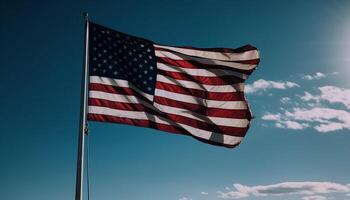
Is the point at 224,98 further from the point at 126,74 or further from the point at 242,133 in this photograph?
the point at 126,74

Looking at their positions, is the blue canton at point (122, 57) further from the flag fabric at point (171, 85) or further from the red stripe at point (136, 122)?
the red stripe at point (136, 122)

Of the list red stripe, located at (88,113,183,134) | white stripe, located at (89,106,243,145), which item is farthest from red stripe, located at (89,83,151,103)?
red stripe, located at (88,113,183,134)

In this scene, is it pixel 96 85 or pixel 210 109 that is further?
pixel 210 109

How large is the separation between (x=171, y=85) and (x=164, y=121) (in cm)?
151

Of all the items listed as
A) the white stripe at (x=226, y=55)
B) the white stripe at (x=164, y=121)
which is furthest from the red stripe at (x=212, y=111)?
the white stripe at (x=226, y=55)

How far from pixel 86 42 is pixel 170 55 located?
3.58 m

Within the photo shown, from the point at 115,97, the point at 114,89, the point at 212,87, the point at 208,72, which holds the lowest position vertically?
the point at 115,97

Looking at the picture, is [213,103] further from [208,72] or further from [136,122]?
[136,122]

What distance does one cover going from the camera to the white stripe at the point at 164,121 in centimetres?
1420

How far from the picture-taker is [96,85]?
14.6 m

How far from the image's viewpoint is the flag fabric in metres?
14.8

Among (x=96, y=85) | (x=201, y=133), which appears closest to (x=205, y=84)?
(x=201, y=133)

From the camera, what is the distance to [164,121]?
→ 15.4m

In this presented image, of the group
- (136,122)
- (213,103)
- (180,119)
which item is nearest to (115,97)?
(136,122)
